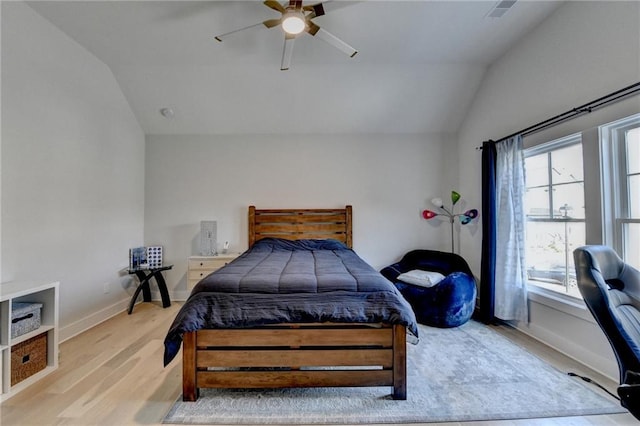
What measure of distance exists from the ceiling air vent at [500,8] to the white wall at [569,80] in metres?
0.49

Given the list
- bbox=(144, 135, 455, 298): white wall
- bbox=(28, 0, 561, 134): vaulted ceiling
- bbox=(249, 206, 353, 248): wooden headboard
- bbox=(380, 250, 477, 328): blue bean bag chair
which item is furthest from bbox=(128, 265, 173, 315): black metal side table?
bbox=(380, 250, 477, 328): blue bean bag chair

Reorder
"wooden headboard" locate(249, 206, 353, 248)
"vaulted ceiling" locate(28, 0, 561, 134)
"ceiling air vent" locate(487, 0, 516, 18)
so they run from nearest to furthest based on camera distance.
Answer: "ceiling air vent" locate(487, 0, 516, 18) → "vaulted ceiling" locate(28, 0, 561, 134) → "wooden headboard" locate(249, 206, 353, 248)

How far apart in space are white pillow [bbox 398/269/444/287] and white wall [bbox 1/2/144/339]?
3731mm

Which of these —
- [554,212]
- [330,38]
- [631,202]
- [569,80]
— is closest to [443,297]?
[554,212]

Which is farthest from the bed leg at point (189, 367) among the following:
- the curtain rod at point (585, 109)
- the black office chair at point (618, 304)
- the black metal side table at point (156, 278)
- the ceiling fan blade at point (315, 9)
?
the curtain rod at point (585, 109)

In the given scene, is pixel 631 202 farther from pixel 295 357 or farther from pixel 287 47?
pixel 287 47

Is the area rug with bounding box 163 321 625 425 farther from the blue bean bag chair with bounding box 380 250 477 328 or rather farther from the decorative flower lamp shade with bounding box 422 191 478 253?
the decorative flower lamp shade with bounding box 422 191 478 253

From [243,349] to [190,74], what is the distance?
3305 mm

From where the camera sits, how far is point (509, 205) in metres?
2.98

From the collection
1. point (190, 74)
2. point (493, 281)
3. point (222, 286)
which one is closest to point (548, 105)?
point (493, 281)

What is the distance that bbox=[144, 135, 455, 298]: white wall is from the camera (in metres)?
4.19

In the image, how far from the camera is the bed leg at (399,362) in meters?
1.82

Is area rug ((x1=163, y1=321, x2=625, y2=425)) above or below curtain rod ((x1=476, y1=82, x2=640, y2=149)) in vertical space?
below

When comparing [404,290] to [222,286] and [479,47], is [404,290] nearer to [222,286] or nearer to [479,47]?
[222,286]
